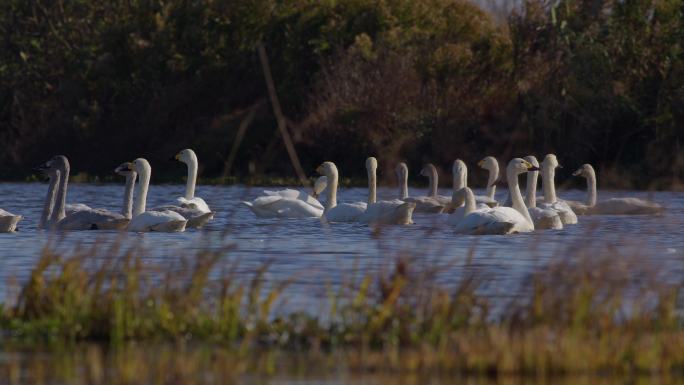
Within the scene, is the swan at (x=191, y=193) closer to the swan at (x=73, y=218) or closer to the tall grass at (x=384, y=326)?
the swan at (x=73, y=218)

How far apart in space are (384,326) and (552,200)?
14.0m

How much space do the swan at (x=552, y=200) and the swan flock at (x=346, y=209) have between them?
1 cm

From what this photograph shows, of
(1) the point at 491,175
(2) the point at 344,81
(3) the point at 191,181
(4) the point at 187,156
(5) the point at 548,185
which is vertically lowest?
(3) the point at 191,181

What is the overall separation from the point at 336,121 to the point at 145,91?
8.43 meters

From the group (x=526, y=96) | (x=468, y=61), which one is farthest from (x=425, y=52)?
(x=526, y=96)

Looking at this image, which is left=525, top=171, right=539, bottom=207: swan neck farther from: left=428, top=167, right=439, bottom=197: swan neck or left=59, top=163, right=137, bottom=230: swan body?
left=59, top=163, right=137, bottom=230: swan body

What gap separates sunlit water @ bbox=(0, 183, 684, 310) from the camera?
36.5 feet

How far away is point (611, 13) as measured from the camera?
1451 inches

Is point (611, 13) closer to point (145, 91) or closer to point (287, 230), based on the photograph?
point (145, 91)

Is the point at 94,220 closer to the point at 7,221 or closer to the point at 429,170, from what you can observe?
the point at 7,221

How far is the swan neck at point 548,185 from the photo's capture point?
22109mm

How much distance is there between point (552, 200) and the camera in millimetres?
21906

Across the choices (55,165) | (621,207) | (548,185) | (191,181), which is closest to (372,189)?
(548,185)

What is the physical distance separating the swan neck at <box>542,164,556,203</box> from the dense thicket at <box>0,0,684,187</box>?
10277 millimetres
